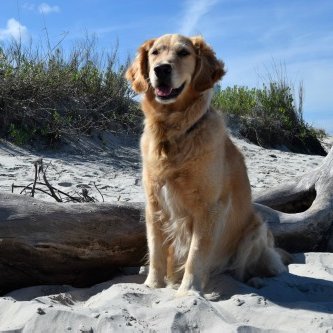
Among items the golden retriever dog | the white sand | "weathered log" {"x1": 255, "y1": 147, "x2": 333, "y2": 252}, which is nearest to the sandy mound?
the white sand

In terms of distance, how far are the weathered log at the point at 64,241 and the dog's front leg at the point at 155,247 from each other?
0.94 feet

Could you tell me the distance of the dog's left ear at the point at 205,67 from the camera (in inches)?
155

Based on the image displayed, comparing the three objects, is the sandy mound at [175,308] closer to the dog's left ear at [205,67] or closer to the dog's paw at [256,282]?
the dog's paw at [256,282]

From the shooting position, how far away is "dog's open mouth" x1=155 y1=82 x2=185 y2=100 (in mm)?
3835

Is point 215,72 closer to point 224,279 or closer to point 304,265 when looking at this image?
point 224,279

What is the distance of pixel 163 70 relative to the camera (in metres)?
3.79

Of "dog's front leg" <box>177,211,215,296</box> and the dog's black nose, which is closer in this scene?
"dog's front leg" <box>177,211,215,296</box>

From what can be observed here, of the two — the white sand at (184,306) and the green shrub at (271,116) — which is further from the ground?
the green shrub at (271,116)

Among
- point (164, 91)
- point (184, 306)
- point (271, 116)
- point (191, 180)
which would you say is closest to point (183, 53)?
point (164, 91)

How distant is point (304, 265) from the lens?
179 inches

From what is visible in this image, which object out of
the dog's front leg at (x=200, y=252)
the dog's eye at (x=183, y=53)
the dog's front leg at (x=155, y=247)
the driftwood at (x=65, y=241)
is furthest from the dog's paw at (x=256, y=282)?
the dog's eye at (x=183, y=53)

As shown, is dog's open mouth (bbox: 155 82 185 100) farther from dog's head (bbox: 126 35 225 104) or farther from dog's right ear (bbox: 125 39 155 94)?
dog's right ear (bbox: 125 39 155 94)

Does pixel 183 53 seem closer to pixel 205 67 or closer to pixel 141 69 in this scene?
pixel 205 67

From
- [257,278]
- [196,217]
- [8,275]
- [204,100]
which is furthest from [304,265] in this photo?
[8,275]
